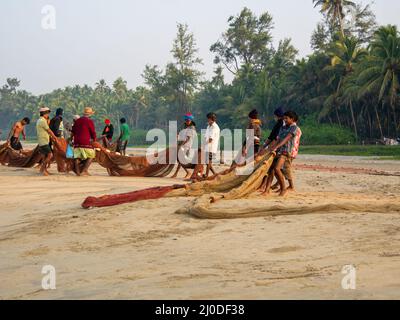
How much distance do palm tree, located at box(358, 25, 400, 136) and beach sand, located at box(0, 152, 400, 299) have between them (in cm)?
3035

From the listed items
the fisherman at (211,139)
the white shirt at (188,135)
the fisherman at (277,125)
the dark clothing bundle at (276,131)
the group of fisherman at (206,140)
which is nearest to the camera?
the group of fisherman at (206,140)

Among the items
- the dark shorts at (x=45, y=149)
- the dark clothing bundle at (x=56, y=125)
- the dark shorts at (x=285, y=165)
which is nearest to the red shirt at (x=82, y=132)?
the dark shorts at (x=45, y=149)

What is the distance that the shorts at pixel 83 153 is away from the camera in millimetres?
14184

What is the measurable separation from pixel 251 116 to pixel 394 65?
96.8 feet

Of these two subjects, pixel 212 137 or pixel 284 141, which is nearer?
pixel 284 141

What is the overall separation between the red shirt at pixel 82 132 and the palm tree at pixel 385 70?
26.4m

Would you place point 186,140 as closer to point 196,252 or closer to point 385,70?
point 196,252

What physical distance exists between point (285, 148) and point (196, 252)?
3.98m

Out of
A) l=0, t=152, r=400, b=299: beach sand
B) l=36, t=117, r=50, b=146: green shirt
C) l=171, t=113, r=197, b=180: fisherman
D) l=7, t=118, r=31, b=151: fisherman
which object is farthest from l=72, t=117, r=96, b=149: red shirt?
l=0, t=152, r=400, b=299: beach sand

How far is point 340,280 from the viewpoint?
4316 millimetres

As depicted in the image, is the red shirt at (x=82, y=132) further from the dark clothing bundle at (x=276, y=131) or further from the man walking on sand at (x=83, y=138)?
the dark clothing bundle at (x=276, y=131)

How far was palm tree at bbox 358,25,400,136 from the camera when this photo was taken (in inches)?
1467

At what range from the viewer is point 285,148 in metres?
9.33

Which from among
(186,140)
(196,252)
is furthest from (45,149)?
(196,252)
